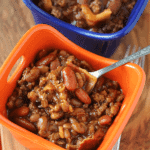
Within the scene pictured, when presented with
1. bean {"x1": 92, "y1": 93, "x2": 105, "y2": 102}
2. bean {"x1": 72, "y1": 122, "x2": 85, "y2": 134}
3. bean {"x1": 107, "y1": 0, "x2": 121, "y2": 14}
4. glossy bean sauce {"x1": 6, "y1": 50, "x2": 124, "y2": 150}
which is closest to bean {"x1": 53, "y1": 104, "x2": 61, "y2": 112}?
glossy bean sauce {"x1": 6, "y1": 50, "x2": 124, "y2": 150}

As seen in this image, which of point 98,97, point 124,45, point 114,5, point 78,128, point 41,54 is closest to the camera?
point 78,128

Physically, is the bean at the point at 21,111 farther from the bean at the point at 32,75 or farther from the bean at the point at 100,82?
the bean at the point at 100,82

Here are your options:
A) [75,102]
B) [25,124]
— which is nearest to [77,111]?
[75,102]

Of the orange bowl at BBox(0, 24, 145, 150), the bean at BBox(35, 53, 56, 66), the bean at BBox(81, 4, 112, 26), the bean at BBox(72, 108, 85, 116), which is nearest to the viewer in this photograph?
the orange bowl at BBox(0, 24, 145, 150)

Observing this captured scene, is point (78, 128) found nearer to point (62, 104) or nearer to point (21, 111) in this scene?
point (62, 104)

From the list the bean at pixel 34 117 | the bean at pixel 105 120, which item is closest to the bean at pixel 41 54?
the bean at pixel 34 117

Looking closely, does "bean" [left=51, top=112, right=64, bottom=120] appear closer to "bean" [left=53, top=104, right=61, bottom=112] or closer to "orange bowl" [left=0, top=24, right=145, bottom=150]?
"bean" [left=53, top=104, right=61, bottom=112]
